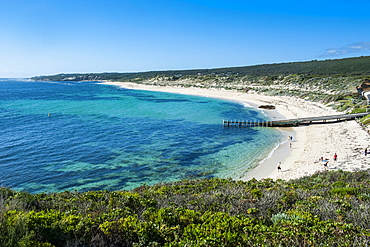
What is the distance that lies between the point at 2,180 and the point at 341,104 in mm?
57248

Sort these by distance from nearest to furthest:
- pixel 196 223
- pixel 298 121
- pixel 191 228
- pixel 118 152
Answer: pixel 191 228 < pixel 196 223 < pixel 118 152 < pixel 298 121

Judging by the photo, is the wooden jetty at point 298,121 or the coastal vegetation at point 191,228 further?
the wooden jetty at point 298,121

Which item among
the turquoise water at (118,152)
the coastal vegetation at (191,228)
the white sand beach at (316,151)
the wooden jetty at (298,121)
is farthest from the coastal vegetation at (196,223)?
the wooden jetty at (298,121)

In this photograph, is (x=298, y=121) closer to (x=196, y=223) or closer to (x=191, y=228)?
(x=196, y=223)

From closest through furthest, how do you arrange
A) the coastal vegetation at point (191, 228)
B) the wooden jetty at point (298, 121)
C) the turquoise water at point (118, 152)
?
the coastal vegetation at point (191, 228)
the turquoise water at point (118, 152)
the wooden jetty at point (298, 121)

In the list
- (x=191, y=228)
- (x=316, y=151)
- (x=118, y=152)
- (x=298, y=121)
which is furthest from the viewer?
(x=298, y=121)

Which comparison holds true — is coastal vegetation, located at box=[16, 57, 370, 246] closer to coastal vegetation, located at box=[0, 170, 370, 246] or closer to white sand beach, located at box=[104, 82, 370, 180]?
coastal vegetation, located at box=[0, 170, 370, 246]

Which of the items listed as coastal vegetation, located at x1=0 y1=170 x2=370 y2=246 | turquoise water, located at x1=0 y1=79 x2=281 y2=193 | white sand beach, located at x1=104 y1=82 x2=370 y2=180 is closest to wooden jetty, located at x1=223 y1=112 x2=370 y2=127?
white sand beach, located at x1=104 y1=82 x2=370 y2=180

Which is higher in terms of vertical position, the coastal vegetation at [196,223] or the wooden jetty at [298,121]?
the coastal vegetation at [196,223]

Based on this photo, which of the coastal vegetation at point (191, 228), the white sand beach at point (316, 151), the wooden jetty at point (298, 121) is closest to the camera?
the coastal vegetation at point (191, 228)

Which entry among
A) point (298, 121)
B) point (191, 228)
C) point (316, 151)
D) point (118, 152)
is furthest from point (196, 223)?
point (298, 121)

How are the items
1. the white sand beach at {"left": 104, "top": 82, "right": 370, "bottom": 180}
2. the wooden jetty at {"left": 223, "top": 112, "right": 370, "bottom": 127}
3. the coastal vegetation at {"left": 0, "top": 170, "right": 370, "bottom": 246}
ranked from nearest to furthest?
1. the coastal vegetation at {"left": 0, "top": 170, "right": 370, "bottom": 246}
2. the white sand beach at {"left": 104, "top": 82, "right": 370, "bottom": 180}
3. the wooden jetty at {"left": 223, "top": 112, "right": 370, "bottom": 127}

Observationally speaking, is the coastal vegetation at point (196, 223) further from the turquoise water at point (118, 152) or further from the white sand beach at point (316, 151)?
the white sand beach at point (316, 151)

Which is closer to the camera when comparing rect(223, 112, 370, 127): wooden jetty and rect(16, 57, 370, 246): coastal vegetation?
rect(16, 57, 370, 246): coastal vegetation
